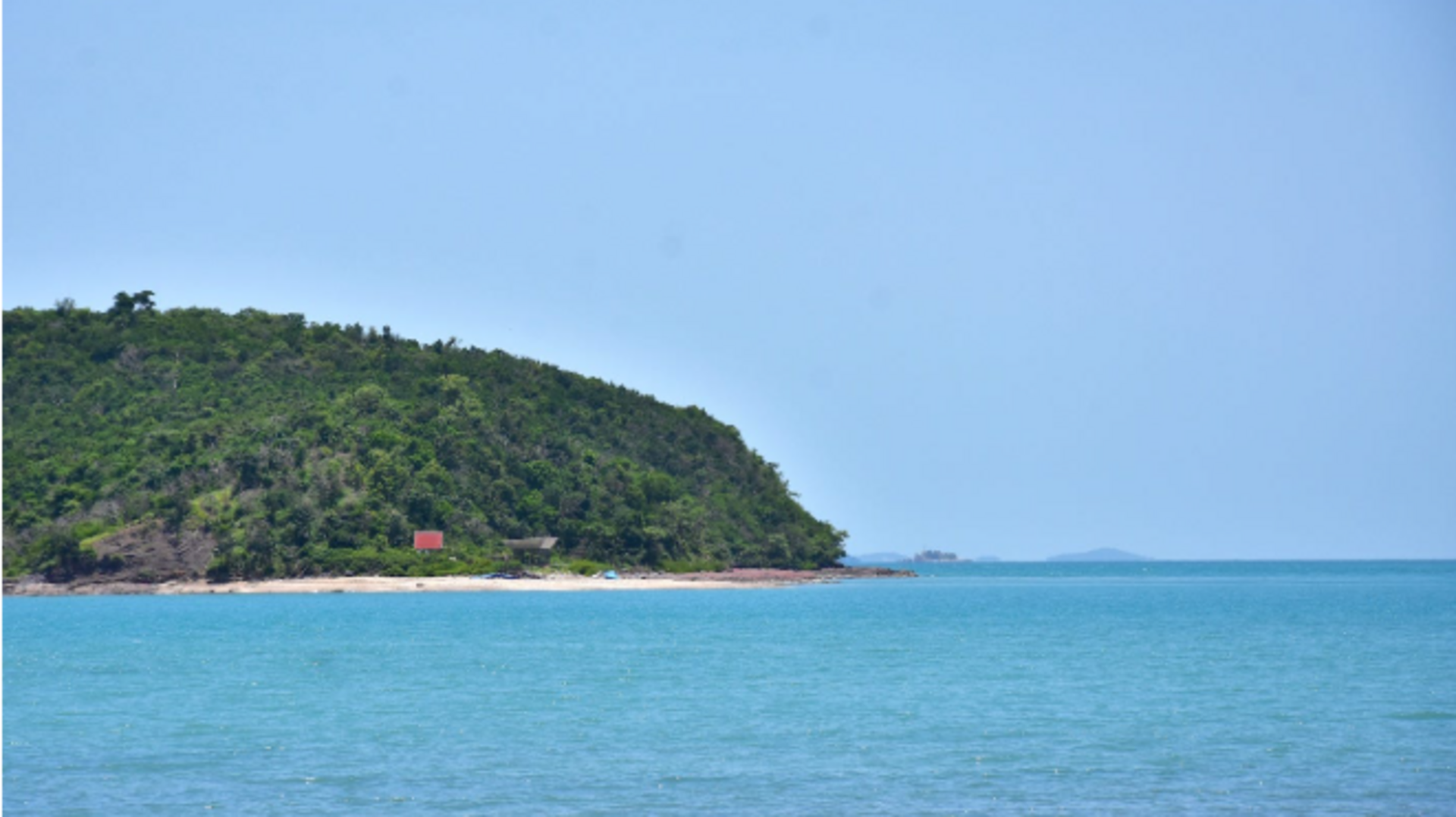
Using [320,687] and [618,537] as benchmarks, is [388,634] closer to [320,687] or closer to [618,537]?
[320,687]

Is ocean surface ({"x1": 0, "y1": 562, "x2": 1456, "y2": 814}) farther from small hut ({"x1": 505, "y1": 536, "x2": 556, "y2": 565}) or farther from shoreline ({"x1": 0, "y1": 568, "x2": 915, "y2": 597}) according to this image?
small hut ({"x1": 505, "y1": 536, "x2": 556, "y2": 565})

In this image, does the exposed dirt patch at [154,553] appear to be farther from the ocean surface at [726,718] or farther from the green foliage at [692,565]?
the ocean surface at [726,718]

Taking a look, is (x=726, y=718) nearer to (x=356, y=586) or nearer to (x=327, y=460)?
(x=356, y=586)

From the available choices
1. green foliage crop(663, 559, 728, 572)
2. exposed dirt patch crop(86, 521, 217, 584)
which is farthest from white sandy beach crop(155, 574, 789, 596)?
green foliage crop(663, 559, 728, 572)

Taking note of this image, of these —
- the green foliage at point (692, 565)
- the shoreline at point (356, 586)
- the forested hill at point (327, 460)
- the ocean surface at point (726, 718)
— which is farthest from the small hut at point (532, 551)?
the ocean surface at point (726, 718)

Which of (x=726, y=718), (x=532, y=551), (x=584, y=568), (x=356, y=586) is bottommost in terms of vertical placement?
(x=726, y=718)

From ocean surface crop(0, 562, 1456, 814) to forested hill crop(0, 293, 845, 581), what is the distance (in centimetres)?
4914

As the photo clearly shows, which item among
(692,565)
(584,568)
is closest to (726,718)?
(584,568)

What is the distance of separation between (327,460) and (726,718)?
344ft

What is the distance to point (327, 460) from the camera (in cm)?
13575

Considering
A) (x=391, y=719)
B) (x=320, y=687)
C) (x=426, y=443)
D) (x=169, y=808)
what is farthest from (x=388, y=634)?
(x=426, y=443)

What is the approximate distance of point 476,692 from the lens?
1724 inches

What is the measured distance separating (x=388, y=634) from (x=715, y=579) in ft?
257

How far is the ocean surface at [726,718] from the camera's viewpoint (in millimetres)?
27250
